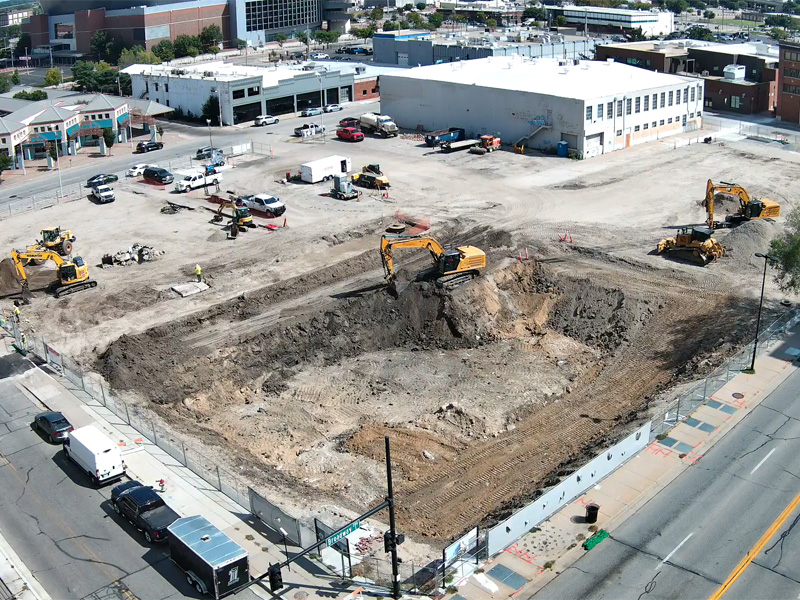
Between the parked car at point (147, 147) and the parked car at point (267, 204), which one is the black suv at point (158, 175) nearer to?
the parked car at point (267, 204)

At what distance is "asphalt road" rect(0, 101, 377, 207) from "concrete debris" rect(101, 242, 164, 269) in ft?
64.8

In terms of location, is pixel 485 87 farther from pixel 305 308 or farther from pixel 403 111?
pixel 305 308

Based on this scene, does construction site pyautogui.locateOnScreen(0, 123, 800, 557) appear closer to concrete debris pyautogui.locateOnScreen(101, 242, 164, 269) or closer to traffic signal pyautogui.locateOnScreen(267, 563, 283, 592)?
concrete debris pyautogui.locateOnScreen(101, 242, 164, 269)

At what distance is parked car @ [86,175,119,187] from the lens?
72562 millimetres

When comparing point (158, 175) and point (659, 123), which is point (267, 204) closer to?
point (158, 175)

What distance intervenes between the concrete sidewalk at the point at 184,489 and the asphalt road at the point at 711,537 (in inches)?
288

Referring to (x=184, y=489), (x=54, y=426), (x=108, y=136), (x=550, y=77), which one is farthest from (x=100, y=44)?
(x=184, y=489)

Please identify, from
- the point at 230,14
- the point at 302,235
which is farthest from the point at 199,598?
the point at 230,14

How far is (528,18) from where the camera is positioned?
7382 inches

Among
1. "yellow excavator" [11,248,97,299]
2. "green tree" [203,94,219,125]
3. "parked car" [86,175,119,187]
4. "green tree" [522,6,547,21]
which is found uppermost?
"green tree" [522,6,547,21]

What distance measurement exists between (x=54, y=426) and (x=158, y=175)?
4006cm

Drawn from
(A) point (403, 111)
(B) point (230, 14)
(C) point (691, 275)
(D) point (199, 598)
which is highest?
(B) point (230, 14)

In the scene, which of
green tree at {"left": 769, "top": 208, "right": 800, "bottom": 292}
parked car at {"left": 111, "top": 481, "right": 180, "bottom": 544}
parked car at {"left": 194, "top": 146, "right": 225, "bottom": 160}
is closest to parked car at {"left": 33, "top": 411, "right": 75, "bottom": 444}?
parked car at {"left": 111, "top": 481, "right": 180, "bottom": 544}

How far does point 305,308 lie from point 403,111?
49.5 m
